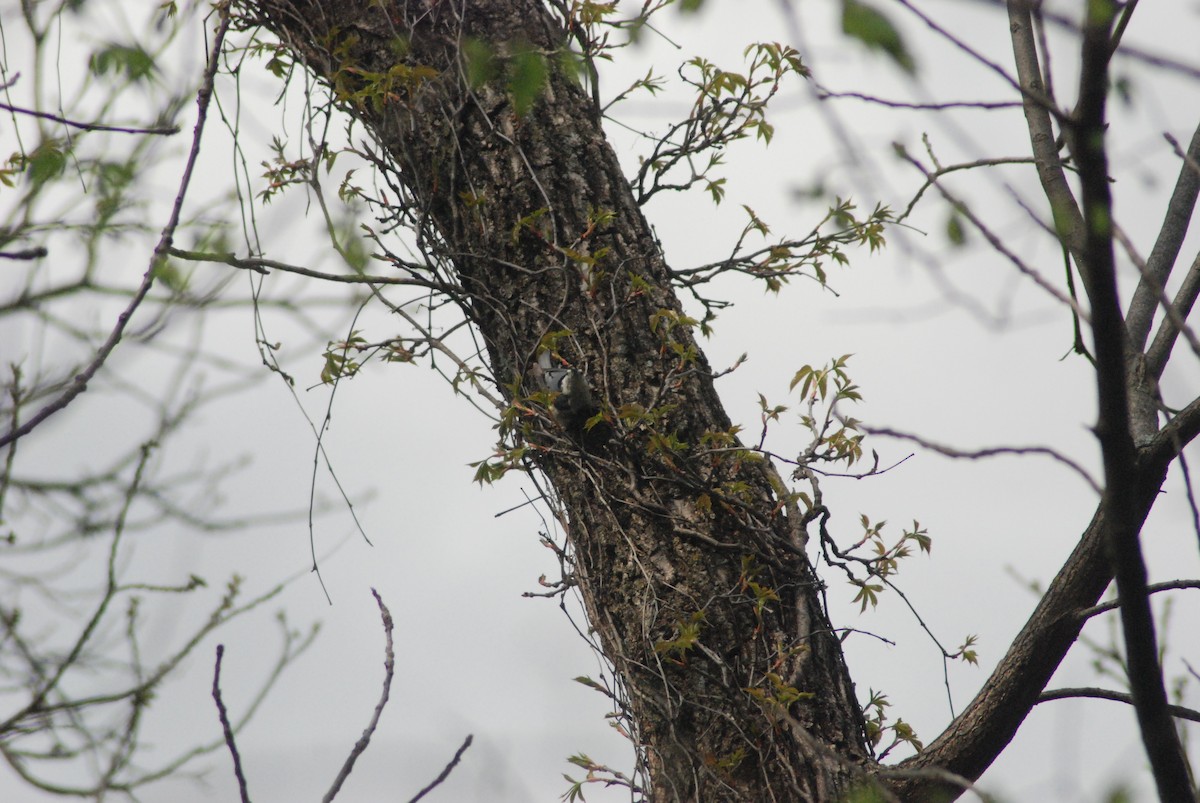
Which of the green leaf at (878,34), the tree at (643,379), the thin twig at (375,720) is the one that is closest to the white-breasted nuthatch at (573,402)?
the tree at (643,379)

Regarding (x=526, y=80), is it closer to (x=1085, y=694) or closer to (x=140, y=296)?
(x=140, y=296)

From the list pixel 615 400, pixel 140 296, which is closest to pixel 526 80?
pixel 140 296

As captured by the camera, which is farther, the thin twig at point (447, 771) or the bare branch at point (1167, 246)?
the bare branch at point (1167, 246)

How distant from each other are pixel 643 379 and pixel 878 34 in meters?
1.27

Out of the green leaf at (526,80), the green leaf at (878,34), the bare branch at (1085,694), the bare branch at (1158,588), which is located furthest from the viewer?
the bare branch at (1085,694)

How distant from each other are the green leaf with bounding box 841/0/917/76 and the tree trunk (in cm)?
102

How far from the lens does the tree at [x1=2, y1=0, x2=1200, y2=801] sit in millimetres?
1710

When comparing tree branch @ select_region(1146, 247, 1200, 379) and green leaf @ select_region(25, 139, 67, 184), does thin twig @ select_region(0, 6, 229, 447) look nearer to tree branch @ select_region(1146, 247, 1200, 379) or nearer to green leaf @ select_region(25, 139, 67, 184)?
green leaf @ select_region(25, 139, 67, 184)

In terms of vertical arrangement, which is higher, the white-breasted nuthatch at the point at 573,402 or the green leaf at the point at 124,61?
the green leaf at the point at 124,61

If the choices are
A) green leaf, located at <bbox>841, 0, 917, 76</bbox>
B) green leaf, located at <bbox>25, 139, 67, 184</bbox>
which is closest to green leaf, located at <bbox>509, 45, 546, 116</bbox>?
green leaf, located at <bbox>841, 0, 917, 76</bbox>

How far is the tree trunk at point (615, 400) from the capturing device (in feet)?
5.96

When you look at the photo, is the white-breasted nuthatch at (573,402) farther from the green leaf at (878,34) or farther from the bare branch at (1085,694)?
the green leaf at (878,34)

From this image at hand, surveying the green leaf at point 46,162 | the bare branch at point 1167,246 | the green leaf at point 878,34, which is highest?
the green leaf at point 46,162

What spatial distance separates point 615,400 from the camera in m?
2.00
